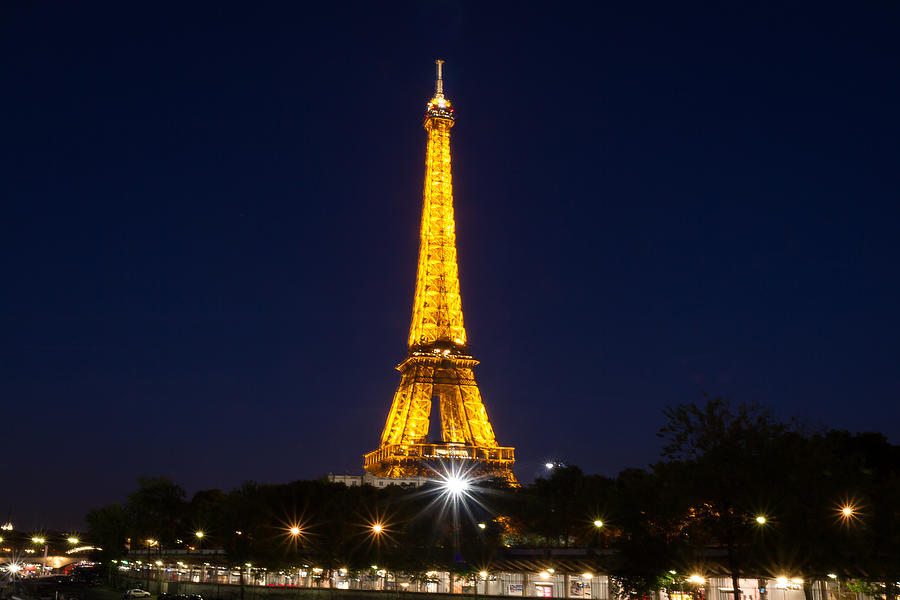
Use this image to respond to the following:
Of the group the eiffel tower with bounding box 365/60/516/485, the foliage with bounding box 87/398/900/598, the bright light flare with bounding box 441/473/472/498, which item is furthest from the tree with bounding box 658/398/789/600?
the eiffel tower with bounding box 365/60/516/485

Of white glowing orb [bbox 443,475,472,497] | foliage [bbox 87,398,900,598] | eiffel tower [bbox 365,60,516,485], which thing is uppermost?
eiffel tower [bbox 365,60,516,485]

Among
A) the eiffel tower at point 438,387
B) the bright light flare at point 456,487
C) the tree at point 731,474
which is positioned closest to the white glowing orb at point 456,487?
the bright light flare at point 456,487

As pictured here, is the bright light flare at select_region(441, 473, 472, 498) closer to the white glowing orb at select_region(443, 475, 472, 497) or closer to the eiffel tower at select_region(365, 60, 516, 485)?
the white glowing orb at select_region(443, 475, 472, 497)

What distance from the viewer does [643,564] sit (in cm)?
3316

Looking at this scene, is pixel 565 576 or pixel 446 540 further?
pixel 446 540

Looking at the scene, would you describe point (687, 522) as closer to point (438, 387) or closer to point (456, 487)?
point (456, 487)

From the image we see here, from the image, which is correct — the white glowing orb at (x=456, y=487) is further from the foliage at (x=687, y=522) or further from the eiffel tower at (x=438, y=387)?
the eiffel tower at (x=438, y=387)

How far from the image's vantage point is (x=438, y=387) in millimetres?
105188

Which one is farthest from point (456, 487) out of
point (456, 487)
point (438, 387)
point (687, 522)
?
point (687, 522)

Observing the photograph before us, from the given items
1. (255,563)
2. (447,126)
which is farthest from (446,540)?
(447,126)

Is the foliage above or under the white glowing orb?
under

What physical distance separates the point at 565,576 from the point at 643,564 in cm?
1897

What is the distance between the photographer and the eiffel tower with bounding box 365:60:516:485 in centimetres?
9956

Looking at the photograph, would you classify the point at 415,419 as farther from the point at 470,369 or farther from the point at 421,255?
the point at 421,255
